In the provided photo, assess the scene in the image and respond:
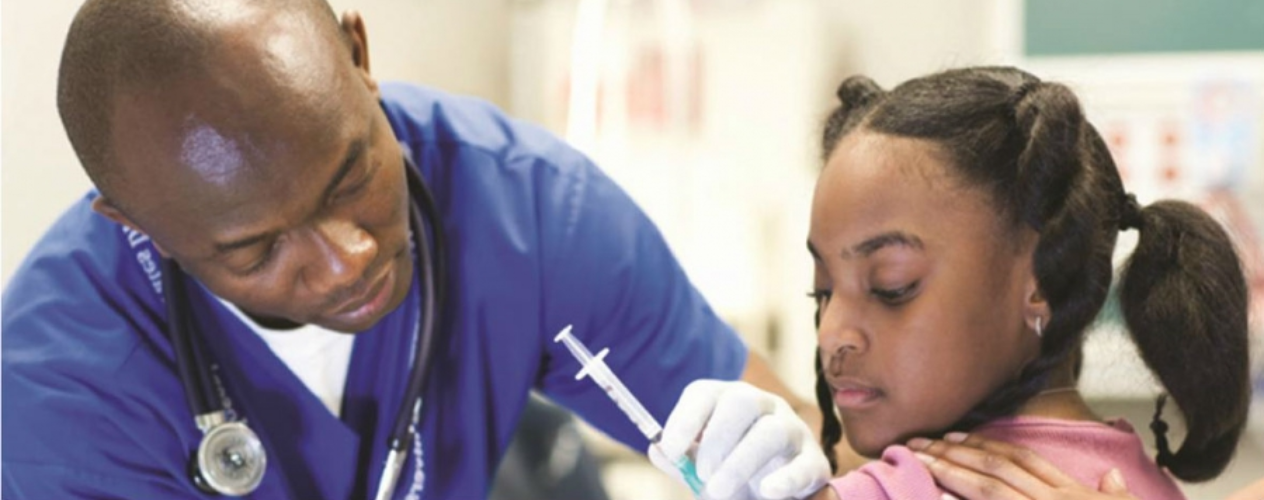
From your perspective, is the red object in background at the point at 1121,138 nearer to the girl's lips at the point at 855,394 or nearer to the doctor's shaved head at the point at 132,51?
the girl's lips at the point at 855,394

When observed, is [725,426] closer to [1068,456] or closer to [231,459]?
[1068,456]

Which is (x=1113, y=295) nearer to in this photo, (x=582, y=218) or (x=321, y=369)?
(x=582, y=218)

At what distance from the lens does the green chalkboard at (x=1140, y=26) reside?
10.0 feet

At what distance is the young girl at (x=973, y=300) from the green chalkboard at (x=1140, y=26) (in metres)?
1.86

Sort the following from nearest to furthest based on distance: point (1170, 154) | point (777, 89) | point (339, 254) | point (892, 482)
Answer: point (892, 482), point (339, 254), point (1170, 154), point (777, 89)

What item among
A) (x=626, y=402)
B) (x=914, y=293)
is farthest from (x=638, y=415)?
(x=914, y=293)

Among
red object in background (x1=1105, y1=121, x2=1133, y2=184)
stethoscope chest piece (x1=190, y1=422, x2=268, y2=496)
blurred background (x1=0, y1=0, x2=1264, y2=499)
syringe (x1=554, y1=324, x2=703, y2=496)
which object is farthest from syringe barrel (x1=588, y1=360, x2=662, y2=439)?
red object in background (x1=1105, y1=121, x2=1133, y2=184)

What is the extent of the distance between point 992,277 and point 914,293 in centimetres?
7

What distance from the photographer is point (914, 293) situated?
1.23 metres

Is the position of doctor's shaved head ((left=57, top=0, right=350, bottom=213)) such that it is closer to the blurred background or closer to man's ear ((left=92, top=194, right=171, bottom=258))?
man's ear ((left=92, top=194, right=171, bottom=258))

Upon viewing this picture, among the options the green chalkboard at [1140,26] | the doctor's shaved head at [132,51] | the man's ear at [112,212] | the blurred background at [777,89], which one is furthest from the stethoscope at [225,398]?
the green chalkboard at [1140,26]

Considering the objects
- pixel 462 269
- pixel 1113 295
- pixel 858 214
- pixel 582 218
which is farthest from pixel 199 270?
pixel 1113 295

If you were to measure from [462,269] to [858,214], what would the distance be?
495mm

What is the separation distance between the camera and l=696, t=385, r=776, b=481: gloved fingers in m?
1.19
